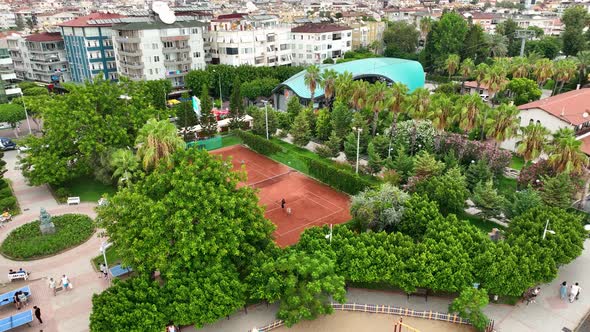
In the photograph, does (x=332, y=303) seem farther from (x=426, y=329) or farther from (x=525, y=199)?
(x=525, y=199)

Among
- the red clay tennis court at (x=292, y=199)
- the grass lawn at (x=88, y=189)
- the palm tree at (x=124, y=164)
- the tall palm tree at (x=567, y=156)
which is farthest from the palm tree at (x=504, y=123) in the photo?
the grass lawn at (x=88, y=189)

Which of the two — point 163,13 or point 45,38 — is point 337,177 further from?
point 45,38

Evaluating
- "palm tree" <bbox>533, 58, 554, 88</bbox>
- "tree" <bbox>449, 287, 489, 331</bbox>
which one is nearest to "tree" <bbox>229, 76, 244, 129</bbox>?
"tree" <bbox>449, 287, 489, 331</bbox>

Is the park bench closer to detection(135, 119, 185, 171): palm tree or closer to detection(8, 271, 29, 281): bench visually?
detection(8, 271, 29, 281): bench

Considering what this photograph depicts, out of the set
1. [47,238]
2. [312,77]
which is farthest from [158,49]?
[47,238]

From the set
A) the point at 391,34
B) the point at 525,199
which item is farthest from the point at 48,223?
the point at 391,34

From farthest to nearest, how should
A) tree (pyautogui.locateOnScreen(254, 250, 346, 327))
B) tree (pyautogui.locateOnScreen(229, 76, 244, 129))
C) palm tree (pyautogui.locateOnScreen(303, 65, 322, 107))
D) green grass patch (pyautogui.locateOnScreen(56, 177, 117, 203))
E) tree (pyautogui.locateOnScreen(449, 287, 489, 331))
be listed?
tree (pyautogui.locateOnScreen(229, 76, 244, 129)) < palm tree (pyautogui.locateOnScreen(303, 65, 322, 107)) < green grass patch (pyautogui.locateOnScreen(56, 177, 117, 203)) < tree (pyautogui.locateOnScreen(449, 287, 489, 331)) < tree (pyautogui.locateOnScreen(254, 250, 346, 327))
